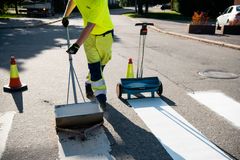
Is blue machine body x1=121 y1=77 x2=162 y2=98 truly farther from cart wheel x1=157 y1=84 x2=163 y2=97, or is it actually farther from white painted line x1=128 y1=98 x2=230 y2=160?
white painted line x1=128 y1=98 x2=230 y2=160

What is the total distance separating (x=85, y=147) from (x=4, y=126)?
5.12 ft

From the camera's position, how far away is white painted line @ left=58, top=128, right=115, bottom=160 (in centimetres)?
418

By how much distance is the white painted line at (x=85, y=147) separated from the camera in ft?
13.7

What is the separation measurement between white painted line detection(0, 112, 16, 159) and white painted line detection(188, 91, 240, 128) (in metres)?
3.51

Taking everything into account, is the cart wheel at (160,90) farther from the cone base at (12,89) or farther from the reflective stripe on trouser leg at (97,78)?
the cone base at (12,89)

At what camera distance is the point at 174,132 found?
4977mm

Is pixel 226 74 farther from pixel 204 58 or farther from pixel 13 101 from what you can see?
pixel 13 101

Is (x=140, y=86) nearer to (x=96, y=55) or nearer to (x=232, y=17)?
(x=96, y=55)

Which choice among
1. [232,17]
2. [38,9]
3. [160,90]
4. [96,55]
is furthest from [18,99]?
[38,9]

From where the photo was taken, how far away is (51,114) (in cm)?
569

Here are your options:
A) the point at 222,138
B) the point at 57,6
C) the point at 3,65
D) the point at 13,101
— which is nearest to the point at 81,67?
the point at 3,65

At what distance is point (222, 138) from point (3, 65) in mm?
7091

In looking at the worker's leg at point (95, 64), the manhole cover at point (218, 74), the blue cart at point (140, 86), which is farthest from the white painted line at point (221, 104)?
the worker's leg at point (95, 64)

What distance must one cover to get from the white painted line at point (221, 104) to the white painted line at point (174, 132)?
795 millimetres
